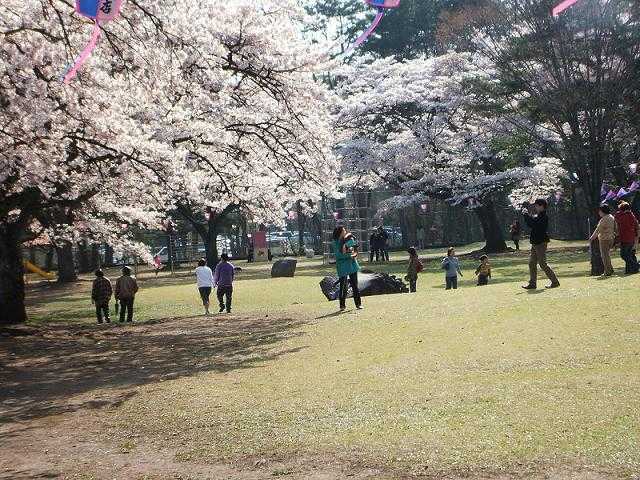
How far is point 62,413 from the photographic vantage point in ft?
33.4

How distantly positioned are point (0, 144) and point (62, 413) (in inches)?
288

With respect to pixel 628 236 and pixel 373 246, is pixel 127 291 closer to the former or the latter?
pixel 628 236

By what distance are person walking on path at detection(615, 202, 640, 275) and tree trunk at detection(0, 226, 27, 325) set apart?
1462cm

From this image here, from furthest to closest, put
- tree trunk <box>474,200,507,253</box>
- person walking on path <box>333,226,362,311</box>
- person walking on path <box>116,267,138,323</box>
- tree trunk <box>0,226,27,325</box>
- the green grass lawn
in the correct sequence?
1. tree trunk <box>474,200,507,253</box>
2. person walking on path <box>116,267,138,323</box>
3. tree trunk <box>0,226,27,325</box>
4. person walking on path <box>333,226,362,311</box>
5. the green grass lawn

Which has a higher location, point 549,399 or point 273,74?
point 273,74

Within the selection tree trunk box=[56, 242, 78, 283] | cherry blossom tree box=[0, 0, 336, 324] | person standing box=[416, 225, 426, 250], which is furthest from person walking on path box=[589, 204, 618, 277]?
person standing box=[416, 225, 426, 250]

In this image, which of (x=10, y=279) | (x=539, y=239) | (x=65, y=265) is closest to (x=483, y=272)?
(x=539, y=239)

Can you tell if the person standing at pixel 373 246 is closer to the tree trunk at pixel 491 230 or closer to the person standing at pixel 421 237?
the tree trunk at pixel 491 230

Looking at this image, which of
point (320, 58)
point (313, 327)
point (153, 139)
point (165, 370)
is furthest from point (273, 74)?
point (165, 370)

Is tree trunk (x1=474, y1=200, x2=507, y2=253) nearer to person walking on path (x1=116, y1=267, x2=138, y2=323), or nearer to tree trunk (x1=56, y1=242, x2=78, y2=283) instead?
tree trunk (x1=56, y1=242, x2=78, y2=283)

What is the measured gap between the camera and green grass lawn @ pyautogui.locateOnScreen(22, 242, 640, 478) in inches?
270

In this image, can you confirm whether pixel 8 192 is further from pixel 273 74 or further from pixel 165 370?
pixel 165 370

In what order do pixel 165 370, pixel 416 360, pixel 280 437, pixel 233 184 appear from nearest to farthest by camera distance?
1. pixel 280 437
2. pixel 416 360
3. pixel 165 370
4. pixel 233 184

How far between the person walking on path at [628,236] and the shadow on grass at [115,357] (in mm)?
7652
